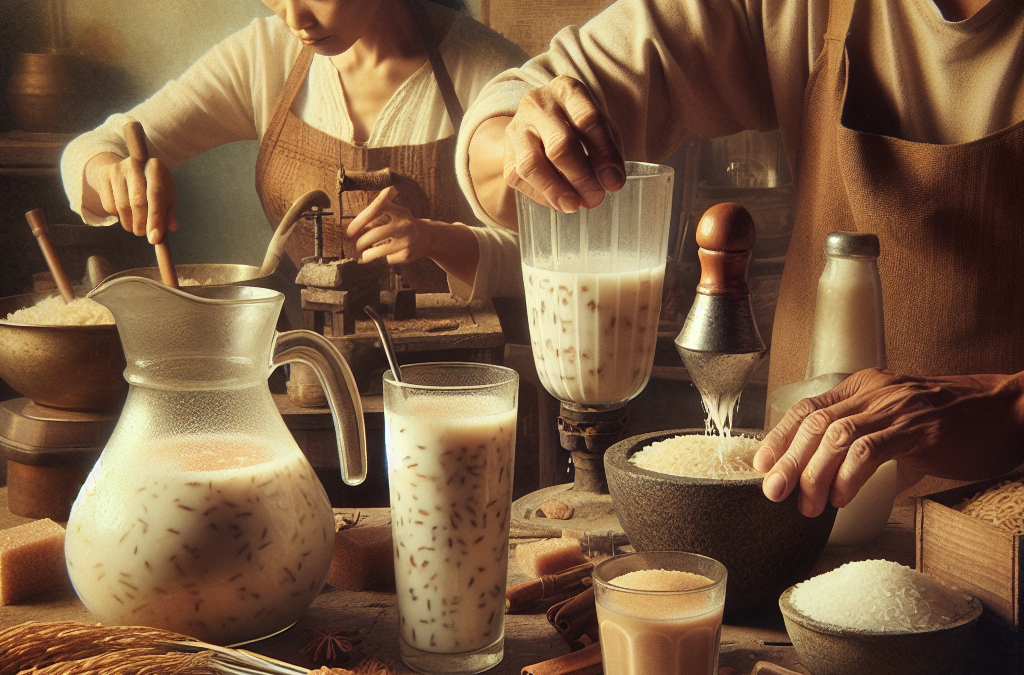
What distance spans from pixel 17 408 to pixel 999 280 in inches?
62.3

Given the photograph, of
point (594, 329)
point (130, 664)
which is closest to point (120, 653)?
point (130, 664)

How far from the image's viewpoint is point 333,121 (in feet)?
5.23

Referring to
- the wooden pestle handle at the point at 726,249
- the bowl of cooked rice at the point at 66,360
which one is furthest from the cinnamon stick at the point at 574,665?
the bowl of cooked rice at the point at 66,360

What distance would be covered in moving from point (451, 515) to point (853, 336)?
63 centimetres

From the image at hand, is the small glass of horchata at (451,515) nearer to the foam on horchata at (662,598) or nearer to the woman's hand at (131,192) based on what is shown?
the foam on horchata at (662,598)

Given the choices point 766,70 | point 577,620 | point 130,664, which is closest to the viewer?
point 130,664

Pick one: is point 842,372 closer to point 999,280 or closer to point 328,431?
point 999,280

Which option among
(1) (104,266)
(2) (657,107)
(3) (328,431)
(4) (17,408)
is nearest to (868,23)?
(2) (657,107)

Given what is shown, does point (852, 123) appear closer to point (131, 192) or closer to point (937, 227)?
point (937, 227)

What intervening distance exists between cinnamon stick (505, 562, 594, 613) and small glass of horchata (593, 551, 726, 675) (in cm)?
17

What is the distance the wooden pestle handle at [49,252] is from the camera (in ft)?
4.91

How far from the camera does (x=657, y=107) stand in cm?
167

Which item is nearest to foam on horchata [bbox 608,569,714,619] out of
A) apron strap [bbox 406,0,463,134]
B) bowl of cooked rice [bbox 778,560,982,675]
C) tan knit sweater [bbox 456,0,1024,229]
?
bowl of cooked rice [bbox 778,560,982,675]

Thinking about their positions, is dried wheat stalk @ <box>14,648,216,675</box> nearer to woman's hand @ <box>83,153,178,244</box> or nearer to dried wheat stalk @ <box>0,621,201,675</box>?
dried wheat stalk @ <box>0,621,201,675</box>
